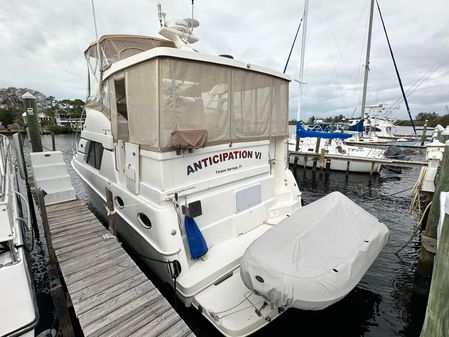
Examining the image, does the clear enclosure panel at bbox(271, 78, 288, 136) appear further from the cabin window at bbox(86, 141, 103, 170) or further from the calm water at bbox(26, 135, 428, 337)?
the cabin window at bbox(86, 141, 103, 170)

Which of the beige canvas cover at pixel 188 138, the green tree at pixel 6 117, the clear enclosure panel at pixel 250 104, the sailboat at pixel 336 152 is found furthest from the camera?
the green tree at pixel 6 117

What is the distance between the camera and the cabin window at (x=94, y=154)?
5568 mm

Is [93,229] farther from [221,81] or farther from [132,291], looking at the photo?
[221,81]

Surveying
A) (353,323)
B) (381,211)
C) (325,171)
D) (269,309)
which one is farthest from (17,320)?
(325,171)

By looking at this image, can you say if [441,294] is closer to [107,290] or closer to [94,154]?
[107,290]

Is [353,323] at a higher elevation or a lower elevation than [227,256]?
lower

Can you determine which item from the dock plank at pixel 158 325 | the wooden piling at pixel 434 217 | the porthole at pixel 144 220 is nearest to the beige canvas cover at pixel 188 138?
the porthole at pixel 144 220

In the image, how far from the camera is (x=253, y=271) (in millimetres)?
2676

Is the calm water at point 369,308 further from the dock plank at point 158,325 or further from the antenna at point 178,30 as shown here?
the antenna at point 178,30

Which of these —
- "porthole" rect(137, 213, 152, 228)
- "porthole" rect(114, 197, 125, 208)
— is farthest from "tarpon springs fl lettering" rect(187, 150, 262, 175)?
A: "porthole" rect(114, 197, 125, 208)

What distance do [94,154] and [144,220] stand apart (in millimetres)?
3101

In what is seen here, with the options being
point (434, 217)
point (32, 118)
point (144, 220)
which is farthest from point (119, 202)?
point (434, 217)

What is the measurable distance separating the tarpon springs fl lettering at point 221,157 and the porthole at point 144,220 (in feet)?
3.38

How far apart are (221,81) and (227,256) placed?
290 cm
